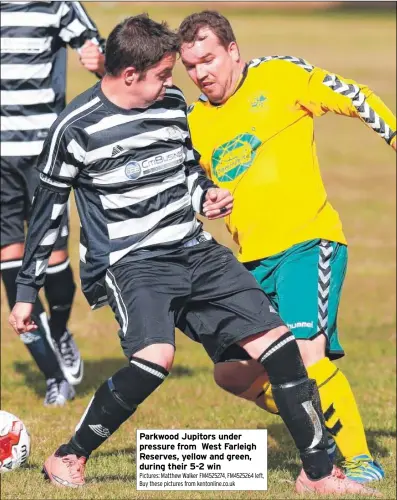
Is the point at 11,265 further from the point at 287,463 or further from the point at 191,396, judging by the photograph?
the point at 287,463

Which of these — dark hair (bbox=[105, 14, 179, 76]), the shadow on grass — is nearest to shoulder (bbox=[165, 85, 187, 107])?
dark hair (bbox=[105, 14, 179, 76])

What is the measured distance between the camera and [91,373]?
9.64 m

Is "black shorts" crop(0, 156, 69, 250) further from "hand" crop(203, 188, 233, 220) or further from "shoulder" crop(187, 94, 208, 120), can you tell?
"hand" crop(203, 188, 233, 220)

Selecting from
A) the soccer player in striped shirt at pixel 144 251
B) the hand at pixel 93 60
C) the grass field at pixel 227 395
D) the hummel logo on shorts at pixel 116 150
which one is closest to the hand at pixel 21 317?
the soccer player in striped shirt at pixel 144 251

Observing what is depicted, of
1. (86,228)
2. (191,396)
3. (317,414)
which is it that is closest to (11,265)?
(191,396)

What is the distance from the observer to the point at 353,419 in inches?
250

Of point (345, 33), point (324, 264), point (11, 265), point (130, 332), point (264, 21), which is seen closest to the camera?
point (130, 332)

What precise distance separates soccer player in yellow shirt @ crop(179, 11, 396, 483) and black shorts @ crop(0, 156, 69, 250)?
2.17 m

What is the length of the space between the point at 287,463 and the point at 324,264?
1.26 m

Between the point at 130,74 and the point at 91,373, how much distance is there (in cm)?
437

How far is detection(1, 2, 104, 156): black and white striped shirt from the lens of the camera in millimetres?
8258

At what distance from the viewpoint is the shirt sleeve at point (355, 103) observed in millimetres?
6199

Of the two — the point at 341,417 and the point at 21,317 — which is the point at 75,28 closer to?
the point at 21,317

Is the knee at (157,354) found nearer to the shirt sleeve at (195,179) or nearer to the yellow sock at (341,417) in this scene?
the shirt sleeve at (195,179)
